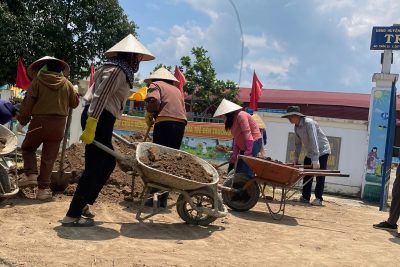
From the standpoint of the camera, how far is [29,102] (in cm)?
533

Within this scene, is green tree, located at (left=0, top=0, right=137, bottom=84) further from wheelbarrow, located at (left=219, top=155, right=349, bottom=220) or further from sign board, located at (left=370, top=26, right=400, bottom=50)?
wheelbarrow, located at (left=219, top=155, right=349, bottom=220)

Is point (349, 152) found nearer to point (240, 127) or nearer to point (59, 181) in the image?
point (240, 127)

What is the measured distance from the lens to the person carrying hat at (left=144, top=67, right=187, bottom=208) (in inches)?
215

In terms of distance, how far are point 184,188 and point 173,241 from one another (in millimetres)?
601

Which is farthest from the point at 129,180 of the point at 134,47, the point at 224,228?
the point at 134,47

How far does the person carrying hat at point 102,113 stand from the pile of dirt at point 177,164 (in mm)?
497

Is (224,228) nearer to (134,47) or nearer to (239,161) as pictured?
(239,161)

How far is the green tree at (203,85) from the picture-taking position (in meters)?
23.6

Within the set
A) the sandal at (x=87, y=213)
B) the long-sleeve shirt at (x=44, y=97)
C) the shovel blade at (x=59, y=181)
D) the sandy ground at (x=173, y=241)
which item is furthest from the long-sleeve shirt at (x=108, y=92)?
the shovel blade at (x=59, y=181)

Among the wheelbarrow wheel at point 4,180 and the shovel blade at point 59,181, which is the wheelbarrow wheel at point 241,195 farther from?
the wheelbarrow wheel at point 4,180

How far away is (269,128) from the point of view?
482 inches

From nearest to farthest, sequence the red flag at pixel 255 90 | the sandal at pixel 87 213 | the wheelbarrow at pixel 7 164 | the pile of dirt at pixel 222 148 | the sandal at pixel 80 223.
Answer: the sandal at pixel 80 223
the sandal at pixel 87 213
the wheelbarrow at pixel 7 164
the pile of dirt at pixel 222 148
the red flag at pixel 255 90

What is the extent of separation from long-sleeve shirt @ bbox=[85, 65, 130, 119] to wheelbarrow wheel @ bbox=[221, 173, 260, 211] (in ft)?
7.71

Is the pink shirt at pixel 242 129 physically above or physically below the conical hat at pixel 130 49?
below
